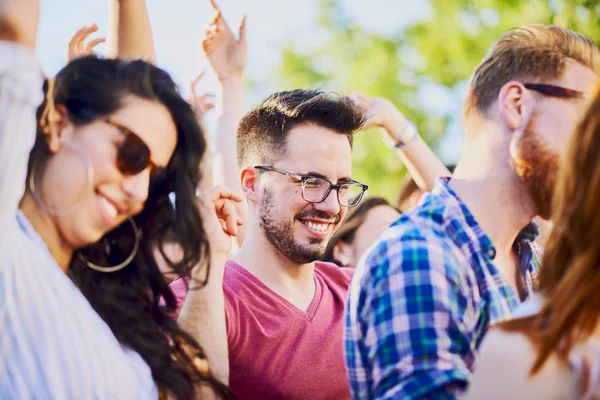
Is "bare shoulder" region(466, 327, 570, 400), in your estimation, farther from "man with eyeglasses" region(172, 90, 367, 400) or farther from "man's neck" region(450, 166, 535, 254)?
"man with eyeglasses" region(172, 90, 367, 400)

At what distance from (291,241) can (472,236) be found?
1188mm

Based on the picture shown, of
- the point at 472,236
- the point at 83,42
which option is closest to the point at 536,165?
the point at 472,236

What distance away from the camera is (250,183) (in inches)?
142

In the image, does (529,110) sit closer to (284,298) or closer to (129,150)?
(129,150)

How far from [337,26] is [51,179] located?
46.6 feet

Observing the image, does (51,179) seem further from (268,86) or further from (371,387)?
(268,86)

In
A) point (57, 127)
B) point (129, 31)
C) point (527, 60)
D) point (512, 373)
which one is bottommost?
point (512, 373)

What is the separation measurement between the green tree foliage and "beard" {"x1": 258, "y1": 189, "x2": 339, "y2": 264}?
8194mm

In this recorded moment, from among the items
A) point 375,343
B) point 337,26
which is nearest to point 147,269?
point 375,343

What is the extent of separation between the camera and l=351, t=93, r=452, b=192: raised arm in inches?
155

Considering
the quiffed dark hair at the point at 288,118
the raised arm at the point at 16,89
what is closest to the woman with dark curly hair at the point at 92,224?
the raised arm at the point at 16,89

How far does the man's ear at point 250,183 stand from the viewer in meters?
3.56

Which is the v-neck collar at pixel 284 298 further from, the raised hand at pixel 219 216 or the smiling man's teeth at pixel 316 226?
the raised hand at pixel 219 216

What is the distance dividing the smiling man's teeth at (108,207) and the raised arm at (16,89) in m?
0.29
